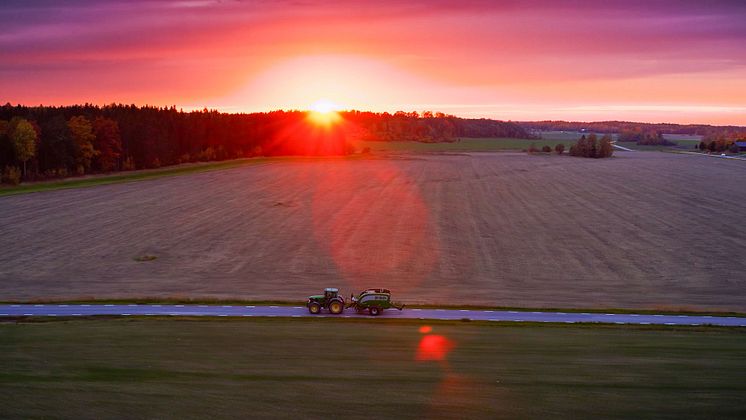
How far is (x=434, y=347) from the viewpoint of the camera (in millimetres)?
24516

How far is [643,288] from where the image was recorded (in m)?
37.4

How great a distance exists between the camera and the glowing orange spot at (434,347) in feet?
76.4

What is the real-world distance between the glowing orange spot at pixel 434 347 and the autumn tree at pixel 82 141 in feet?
297

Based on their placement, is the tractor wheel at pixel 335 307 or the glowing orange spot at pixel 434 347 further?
the tractor wheel at pixel 335 307

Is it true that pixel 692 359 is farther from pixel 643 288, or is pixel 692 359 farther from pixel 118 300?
pixel 118 300

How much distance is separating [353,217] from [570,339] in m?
38.4

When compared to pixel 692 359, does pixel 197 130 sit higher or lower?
higher

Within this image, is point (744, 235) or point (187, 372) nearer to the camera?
point (187, 372)

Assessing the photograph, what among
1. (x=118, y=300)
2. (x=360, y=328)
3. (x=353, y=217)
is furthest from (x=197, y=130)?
(x=360, y=328)

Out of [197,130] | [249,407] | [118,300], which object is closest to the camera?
[249,407]

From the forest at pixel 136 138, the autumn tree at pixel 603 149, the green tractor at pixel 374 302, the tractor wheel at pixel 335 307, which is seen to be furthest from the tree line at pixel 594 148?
the tractor wheel at pixel 335 307

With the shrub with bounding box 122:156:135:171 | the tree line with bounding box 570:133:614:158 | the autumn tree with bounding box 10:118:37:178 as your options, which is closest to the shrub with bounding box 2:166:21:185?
the autumn tree with bounding box 10:118:37:178

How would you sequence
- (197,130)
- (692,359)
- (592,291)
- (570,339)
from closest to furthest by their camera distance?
(692,359) → (570,339) → (592,291) → (197,130)

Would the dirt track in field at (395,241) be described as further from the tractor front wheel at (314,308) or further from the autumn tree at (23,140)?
the autumn tree at (23,140)
